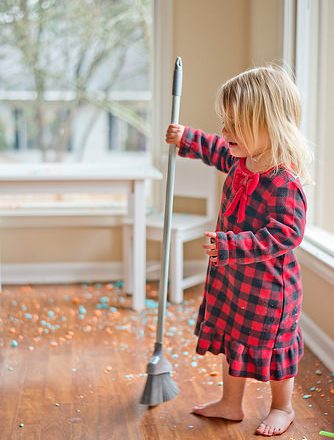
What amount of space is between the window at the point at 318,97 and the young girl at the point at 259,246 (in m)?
0.86

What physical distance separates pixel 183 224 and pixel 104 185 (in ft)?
1.49

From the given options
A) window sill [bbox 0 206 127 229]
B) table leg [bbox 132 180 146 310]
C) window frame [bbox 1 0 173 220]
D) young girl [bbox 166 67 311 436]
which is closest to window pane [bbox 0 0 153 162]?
window frame [bbox 1 0 173 220]

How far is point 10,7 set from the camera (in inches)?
154

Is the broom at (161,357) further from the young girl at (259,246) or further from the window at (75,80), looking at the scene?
the window at (75,80)

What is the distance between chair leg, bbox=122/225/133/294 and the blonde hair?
5.19ft

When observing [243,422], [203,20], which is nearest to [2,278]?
[203,20]

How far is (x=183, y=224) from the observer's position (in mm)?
3615

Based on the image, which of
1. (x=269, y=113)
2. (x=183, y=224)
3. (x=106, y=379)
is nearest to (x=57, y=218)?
(x=183, y=224)

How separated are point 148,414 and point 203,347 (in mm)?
308

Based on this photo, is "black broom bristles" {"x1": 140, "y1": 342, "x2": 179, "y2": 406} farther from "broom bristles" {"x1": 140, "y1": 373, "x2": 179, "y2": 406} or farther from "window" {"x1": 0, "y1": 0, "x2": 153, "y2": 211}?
"window" {"x1": 0, "y1": 0, "x2": 153, "y2": 211}

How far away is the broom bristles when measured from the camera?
250 centimetres

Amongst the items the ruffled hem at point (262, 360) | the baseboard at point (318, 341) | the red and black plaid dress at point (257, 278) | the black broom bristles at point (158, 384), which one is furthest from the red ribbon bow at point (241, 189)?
the baseboard at point (318, 341)

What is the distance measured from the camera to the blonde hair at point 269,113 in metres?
2.12

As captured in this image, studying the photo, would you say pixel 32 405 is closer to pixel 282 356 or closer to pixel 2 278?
pixel 282 356
